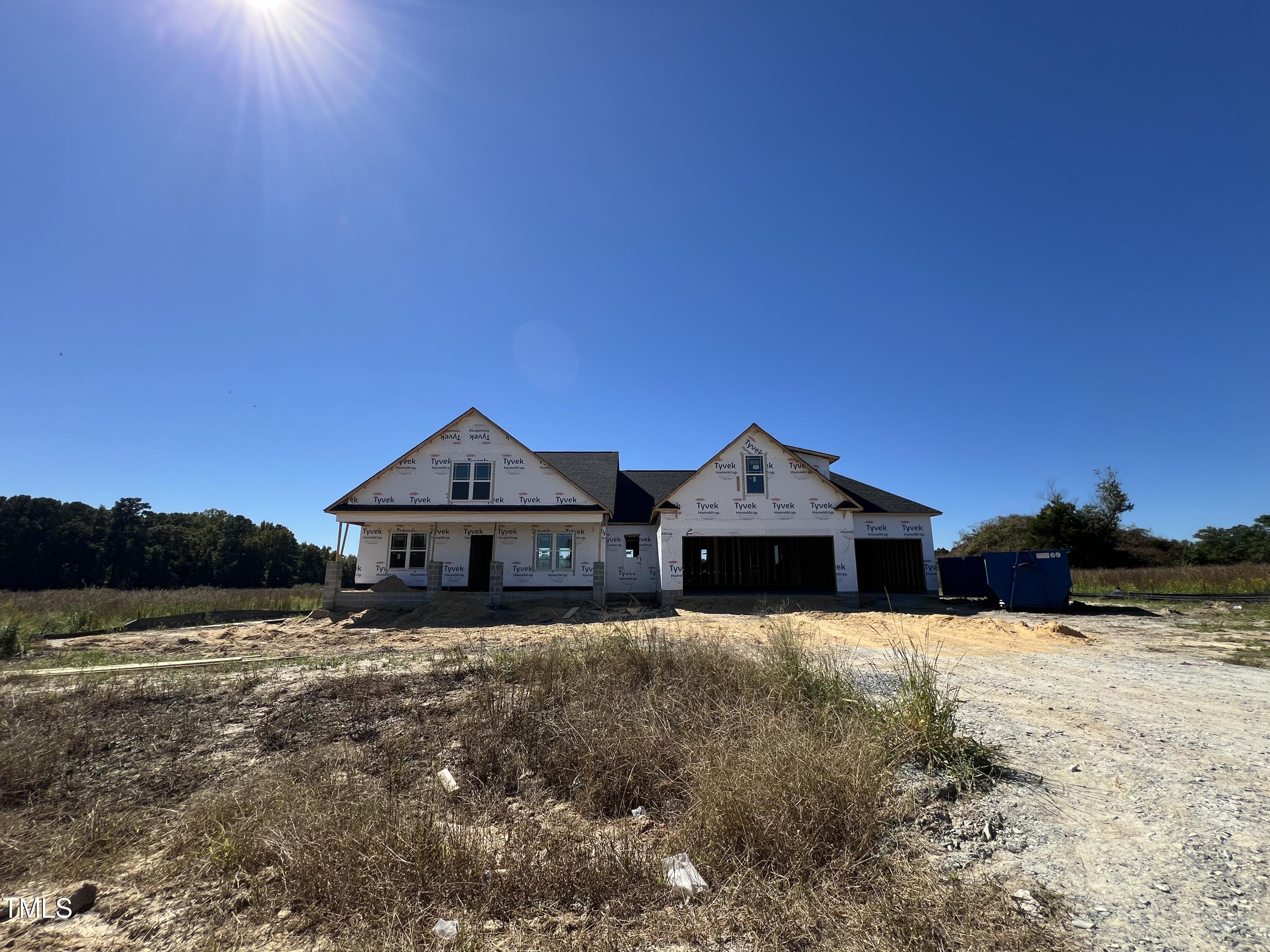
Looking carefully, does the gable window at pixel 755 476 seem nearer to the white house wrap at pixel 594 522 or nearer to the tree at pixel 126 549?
the white house wrap at pixel 594 522

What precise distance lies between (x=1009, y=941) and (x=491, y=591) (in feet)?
60.3

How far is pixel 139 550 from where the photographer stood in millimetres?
56469

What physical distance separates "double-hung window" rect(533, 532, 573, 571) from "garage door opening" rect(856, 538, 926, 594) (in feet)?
39.8

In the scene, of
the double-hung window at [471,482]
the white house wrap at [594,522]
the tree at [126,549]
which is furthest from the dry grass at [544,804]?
the tree at [126,549]

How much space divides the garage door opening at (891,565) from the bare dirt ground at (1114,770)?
361 inches

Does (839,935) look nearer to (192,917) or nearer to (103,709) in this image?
(192,917)

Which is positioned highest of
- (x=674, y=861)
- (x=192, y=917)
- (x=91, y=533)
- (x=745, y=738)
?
(x=91, y=533)

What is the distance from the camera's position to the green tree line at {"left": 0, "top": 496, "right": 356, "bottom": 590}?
163 feet

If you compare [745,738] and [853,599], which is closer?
[745,738]

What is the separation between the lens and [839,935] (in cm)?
258

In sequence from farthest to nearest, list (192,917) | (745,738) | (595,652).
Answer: (595,652)
(745,738)
(192,917)

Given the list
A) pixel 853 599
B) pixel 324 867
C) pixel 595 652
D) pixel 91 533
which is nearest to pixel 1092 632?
pixel 853 599

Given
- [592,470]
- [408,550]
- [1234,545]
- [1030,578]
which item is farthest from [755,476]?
[1234,545]

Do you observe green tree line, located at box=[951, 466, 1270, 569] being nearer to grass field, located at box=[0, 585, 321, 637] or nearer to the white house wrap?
the white house wrap
